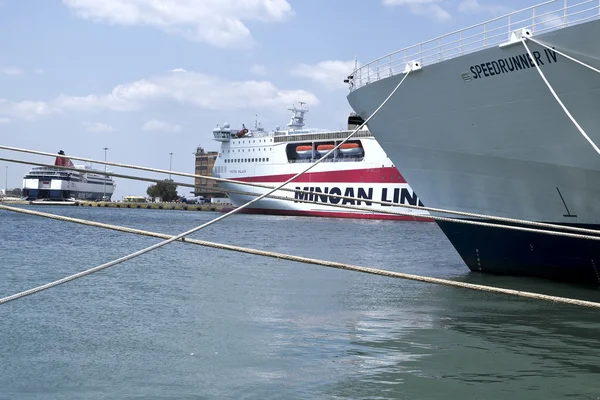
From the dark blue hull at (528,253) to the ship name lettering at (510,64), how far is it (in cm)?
319

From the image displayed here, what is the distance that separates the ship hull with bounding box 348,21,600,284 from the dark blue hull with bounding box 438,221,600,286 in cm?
3

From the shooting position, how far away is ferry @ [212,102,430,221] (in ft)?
183

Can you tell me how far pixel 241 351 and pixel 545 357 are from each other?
12.6ft

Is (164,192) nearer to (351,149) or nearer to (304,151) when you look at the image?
(304,151)

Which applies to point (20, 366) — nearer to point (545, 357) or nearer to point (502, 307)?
point (545, 357)

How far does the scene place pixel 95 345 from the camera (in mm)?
8984

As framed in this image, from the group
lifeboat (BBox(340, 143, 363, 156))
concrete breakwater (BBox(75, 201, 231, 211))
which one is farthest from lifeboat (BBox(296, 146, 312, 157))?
concrete breakwater (BBox(75, 201, 231, 211))

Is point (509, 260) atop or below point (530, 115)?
below

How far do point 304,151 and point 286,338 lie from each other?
183 feet

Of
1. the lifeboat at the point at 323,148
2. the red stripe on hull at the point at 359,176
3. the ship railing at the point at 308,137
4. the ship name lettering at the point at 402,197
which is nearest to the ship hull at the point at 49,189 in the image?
the ship railing at the point at 308,137

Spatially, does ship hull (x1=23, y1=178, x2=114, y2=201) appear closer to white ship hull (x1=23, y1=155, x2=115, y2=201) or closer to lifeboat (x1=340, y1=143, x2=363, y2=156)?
white ship hull (x1=23, y1=155, x2=115, y2=201)

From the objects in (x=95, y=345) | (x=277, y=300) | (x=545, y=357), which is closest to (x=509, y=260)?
(x=277, y=300)

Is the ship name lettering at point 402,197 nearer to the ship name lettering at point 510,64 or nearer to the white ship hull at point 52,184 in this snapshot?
the ship name lettering at point 510,64

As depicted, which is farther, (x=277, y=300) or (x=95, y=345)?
(x=277, y=300)
